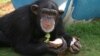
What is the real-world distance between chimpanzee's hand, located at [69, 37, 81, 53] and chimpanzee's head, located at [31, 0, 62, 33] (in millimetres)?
390

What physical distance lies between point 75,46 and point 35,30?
550 millimetres

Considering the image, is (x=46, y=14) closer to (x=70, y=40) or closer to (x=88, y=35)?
(x=70, y=40)

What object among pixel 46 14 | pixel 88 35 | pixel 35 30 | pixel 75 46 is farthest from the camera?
pixel 88 35

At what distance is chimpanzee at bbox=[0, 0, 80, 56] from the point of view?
405 centimetres

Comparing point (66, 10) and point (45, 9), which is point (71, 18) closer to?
point (66, 10)

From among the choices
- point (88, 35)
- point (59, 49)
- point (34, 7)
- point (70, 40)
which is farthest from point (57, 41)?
point (88, 35)

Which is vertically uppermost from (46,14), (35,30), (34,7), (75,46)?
(34,7)

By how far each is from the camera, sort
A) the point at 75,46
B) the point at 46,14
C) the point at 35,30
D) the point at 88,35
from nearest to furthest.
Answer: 1. the point at 46,14
2. the point at 35,30
3. the point at 75,46
4. the point at 88,35

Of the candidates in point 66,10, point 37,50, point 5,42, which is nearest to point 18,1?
point 66,10

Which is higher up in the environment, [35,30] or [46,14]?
[46,14]

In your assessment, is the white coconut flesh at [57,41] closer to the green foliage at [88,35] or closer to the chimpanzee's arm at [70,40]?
the chimpanzee's arm at [70,40]

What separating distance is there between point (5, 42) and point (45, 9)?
2.32 feet

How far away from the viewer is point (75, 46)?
4.36 meters

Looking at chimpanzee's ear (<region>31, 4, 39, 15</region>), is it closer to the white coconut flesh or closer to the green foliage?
the white coconut flesh
